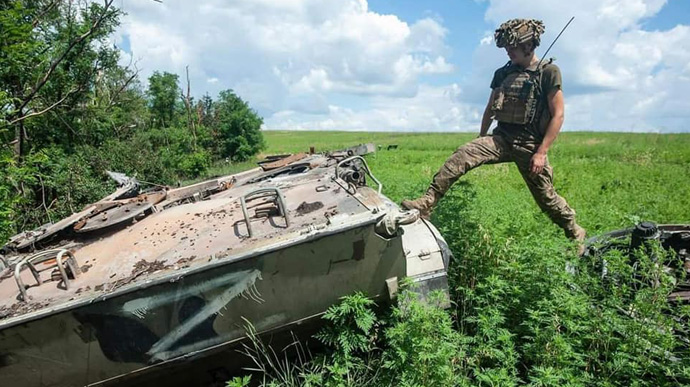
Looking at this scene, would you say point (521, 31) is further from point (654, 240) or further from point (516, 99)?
point (654, 240)

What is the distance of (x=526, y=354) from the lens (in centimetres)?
308

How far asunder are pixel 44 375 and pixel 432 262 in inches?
99.0

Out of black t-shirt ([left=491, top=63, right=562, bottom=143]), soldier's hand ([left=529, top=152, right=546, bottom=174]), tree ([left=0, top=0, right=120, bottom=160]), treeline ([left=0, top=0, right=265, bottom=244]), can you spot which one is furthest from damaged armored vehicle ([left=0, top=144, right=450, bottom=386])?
tree ([left=0, top=0, right=120, bottom=160])

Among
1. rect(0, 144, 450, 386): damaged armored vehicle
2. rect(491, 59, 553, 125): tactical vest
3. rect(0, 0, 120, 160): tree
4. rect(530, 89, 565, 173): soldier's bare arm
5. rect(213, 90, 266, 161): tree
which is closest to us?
rect(0, 144, 450, 386): damaged armored vehicle

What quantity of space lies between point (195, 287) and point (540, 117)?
11.8 feet

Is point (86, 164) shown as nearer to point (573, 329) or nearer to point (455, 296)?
point (455, 296)

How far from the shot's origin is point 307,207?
11.3 ft

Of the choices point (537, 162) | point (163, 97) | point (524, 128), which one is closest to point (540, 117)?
point (524, 128)

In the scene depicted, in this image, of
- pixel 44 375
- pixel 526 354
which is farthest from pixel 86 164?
pixel 526 354

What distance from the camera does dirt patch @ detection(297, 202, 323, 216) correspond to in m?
3.39

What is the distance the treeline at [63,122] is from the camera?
7.21 m

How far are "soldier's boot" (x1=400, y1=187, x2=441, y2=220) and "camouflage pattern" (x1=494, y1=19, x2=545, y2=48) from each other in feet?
5.31

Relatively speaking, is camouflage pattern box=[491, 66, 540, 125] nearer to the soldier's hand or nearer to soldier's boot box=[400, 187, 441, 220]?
the soldier's hand

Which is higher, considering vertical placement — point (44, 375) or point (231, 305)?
point (231, 305)
